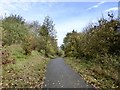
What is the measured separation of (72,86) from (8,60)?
8320 millimetres

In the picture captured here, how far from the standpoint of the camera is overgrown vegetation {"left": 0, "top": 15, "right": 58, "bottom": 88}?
42.6ft

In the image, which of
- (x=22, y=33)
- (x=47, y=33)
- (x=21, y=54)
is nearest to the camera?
(x=21, y=54)

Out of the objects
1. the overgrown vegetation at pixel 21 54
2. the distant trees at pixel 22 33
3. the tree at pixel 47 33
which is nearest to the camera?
the overgrown vegetation at pixel 21 54

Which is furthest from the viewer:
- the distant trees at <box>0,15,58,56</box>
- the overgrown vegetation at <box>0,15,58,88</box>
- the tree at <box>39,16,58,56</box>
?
the tree at <box>39,16,58,56</box>

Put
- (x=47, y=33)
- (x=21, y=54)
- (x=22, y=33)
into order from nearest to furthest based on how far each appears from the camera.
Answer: (x=21, y=54) → (x=22, y=33) → (x=47, y=33)

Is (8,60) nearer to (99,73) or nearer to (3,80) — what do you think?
(3,80)

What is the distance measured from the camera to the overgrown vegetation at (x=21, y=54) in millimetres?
12992

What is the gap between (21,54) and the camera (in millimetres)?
26141

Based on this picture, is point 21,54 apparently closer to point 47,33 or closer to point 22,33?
point 22,33

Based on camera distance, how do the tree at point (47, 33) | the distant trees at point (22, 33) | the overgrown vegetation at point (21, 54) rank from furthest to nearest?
the tree at point (47, 33) < the distant trees at point (22, 33) < the overgrown vegetation at point (21, 54)

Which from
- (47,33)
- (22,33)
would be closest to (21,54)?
(22,33)

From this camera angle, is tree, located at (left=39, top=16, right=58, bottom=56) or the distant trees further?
tree, located at (left=39, top=16, right=58, bottom=56)

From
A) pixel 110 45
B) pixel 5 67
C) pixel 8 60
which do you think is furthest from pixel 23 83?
pixel 110 45

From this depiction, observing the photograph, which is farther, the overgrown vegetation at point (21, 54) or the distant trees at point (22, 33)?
the distant trees at point (22, 33)
